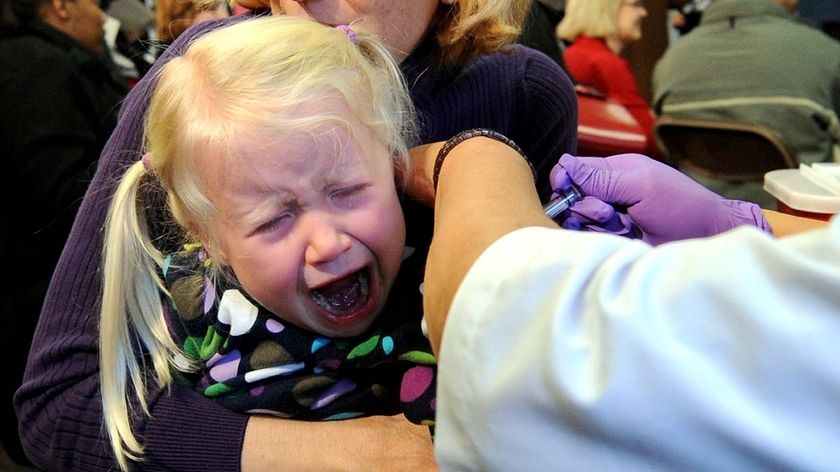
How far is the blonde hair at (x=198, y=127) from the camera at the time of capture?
3.40 feet

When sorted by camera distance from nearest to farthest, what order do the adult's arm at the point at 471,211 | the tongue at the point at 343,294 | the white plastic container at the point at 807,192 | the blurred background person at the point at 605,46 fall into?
the adult's arm at the point at 471,211 → the tongue at the point at 343,294 → the white plastic container at the point at 807,192 → the blurred background person at the point at 605,46

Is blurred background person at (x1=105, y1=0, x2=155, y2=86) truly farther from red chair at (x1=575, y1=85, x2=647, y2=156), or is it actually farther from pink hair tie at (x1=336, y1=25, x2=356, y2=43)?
pink hair tie at (x1=336, y1=25, x2=356, y2=43)

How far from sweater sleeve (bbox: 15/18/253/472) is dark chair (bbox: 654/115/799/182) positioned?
215cm

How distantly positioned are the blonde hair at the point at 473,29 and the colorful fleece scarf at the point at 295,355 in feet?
1.18

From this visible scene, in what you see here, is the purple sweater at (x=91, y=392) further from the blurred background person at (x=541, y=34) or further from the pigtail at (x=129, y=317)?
the blurred background person at (x=541, y=34)

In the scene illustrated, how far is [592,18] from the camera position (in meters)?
3.84

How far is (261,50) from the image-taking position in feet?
3.52

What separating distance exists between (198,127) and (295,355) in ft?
1.07

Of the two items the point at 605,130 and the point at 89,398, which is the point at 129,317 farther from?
the point at 605,130

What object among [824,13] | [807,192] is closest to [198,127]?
[807,192]

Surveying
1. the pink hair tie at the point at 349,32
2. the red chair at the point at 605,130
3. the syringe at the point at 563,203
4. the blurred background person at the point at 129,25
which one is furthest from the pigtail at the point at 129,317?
the blurred background person at the point at 129,25

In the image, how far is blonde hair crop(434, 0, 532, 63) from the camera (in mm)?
1258

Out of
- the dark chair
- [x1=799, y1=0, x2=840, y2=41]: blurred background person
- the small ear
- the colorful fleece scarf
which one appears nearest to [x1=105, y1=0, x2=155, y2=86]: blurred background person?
the small ear

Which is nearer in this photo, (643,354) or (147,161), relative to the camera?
(643,354)
